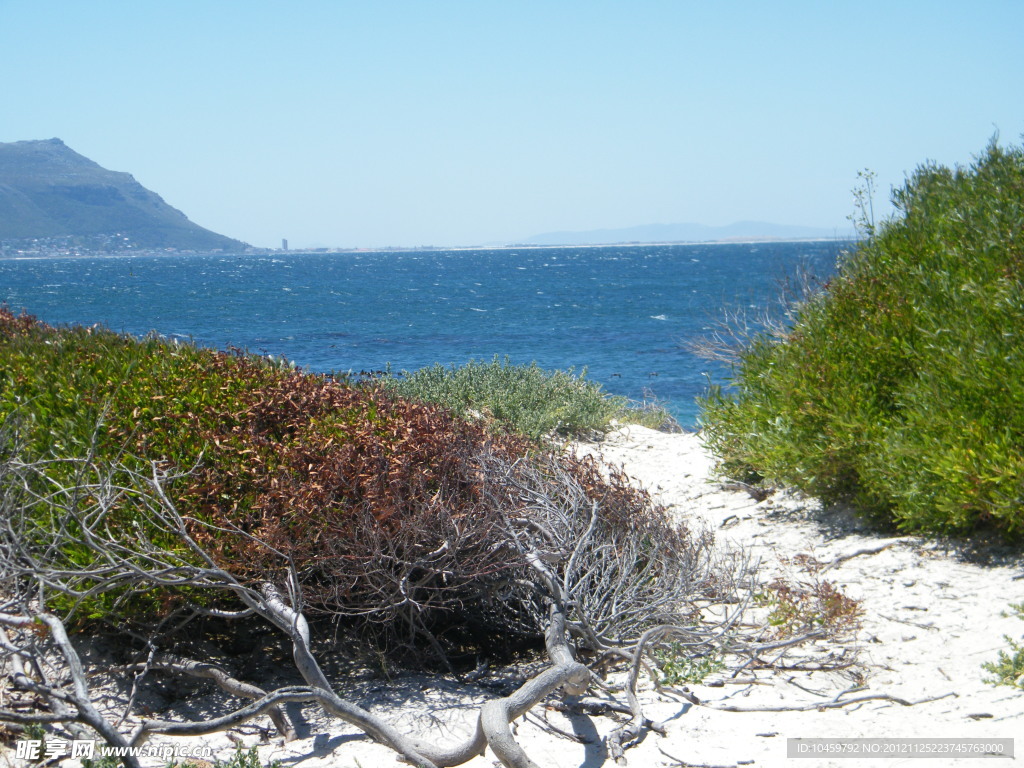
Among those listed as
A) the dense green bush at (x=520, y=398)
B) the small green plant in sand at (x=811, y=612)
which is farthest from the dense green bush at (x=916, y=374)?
the dense green bush at (x=520, y=398)

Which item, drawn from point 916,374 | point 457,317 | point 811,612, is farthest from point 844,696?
point 457,317

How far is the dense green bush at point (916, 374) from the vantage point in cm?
527

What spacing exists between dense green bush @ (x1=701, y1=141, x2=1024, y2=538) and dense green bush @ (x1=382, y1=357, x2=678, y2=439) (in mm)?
2901

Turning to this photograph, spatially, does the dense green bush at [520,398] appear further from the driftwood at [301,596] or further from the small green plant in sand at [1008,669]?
the small green plant in sand at [1008,669]

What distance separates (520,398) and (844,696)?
23.5 feet

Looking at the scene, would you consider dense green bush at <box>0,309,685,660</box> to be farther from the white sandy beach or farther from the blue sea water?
the blue sea water

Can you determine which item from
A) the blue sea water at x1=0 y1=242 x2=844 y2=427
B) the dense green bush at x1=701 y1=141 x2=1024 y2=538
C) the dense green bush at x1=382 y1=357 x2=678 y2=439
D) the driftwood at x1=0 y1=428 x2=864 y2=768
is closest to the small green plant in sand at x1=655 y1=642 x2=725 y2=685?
the driftwood at x1=0 y1=428 x2=864 y2=768

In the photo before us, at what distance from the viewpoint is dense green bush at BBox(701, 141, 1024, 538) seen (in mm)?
5270

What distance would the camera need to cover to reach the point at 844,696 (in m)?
4.11

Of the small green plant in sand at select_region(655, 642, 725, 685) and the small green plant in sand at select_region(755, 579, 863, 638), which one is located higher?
the small green plant in sand at select_region(755, 579, 863, 638)

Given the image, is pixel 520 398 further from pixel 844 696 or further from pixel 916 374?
pixel 844 696

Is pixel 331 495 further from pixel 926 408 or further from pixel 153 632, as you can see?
pixel 926 408

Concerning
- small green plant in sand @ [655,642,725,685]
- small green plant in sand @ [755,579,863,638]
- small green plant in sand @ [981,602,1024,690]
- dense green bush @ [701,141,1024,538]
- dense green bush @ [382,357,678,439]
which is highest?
dense green bush @ [701,141,1024,538]

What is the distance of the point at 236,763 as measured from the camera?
3357mm
